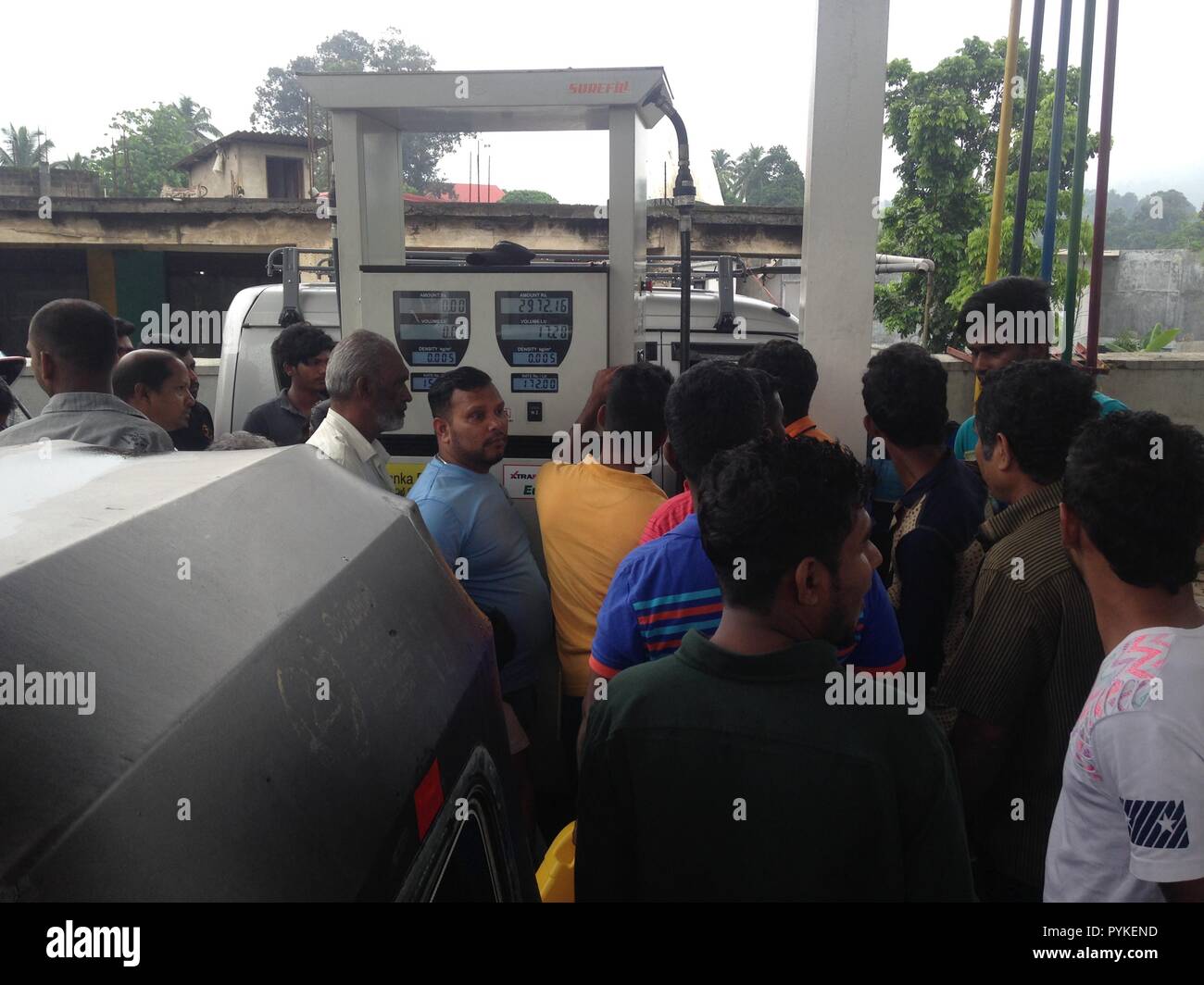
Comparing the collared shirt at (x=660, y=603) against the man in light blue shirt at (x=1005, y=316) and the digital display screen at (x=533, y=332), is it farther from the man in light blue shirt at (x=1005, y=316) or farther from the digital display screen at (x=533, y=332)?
the digital display screen at (x=533, y=332)

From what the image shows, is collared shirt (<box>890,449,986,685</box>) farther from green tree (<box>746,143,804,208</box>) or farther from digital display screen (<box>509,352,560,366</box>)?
green tree (<box>746,143,804,208</box>)

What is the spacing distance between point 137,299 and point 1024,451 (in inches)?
770

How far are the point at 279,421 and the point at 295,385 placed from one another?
187mm

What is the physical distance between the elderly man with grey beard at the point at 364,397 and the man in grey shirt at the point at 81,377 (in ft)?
1.74

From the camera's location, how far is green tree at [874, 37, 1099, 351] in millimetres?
18047

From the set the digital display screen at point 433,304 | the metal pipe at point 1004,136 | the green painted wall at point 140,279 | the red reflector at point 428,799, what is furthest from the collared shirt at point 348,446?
the green painted wall at point 140,279

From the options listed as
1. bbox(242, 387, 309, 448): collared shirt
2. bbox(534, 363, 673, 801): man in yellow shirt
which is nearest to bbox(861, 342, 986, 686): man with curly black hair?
bbox(534, 363, 673, 801): man in yellow shirt

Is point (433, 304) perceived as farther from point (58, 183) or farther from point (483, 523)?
point (58, 183)

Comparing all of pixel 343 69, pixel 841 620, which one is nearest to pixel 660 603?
pixel 841 620

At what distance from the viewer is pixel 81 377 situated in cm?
296

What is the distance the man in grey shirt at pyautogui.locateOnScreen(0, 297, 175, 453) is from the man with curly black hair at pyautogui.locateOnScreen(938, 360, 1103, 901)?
2.36 metres

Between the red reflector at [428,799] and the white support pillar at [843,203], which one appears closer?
the red reflector at [428,799]

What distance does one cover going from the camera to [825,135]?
3.71 metres

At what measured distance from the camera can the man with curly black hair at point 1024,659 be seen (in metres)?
1.84
